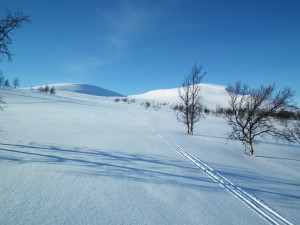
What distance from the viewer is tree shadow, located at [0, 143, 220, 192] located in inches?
271

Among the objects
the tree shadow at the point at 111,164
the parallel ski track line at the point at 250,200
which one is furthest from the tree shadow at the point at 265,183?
the tree shadow at the point at 111,164

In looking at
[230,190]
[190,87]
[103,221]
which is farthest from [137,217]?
[190,87]

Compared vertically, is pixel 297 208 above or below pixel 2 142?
below

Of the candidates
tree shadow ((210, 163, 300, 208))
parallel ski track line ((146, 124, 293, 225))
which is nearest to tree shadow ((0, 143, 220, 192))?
parallel ski track line ((146, 124, 293, 225))

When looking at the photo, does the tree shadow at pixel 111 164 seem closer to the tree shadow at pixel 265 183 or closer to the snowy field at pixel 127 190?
the snowy field at pixel 127 190

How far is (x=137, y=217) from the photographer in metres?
4.61

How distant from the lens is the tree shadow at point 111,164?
688 centimetres

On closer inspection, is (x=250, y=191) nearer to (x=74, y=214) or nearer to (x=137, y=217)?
(x=137, y=217)

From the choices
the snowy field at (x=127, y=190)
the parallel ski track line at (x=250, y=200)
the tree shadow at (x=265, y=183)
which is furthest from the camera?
the tree shadow at (x=265, y=183)

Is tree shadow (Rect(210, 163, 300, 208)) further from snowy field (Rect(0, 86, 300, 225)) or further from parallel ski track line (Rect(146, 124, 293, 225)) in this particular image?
parallel ski track line (Rect(146, 124, 293, 225))

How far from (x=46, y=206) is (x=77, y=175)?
75.3 inches

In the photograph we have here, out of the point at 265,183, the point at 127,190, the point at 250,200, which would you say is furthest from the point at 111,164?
the point at 265,183

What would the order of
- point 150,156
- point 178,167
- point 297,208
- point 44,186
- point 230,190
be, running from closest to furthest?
point 44,186 → point 297,208 → point 230,190 → point 178,167 → point 150,156

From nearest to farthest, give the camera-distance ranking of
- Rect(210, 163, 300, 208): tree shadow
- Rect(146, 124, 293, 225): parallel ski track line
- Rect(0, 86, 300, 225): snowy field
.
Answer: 1. Rect(0, 86, 300, 225): snowy field
2. Rect(146, 124, 293, 225): parallel ski track line
3. Rect(210, 163, 300, 208): tree shadow
